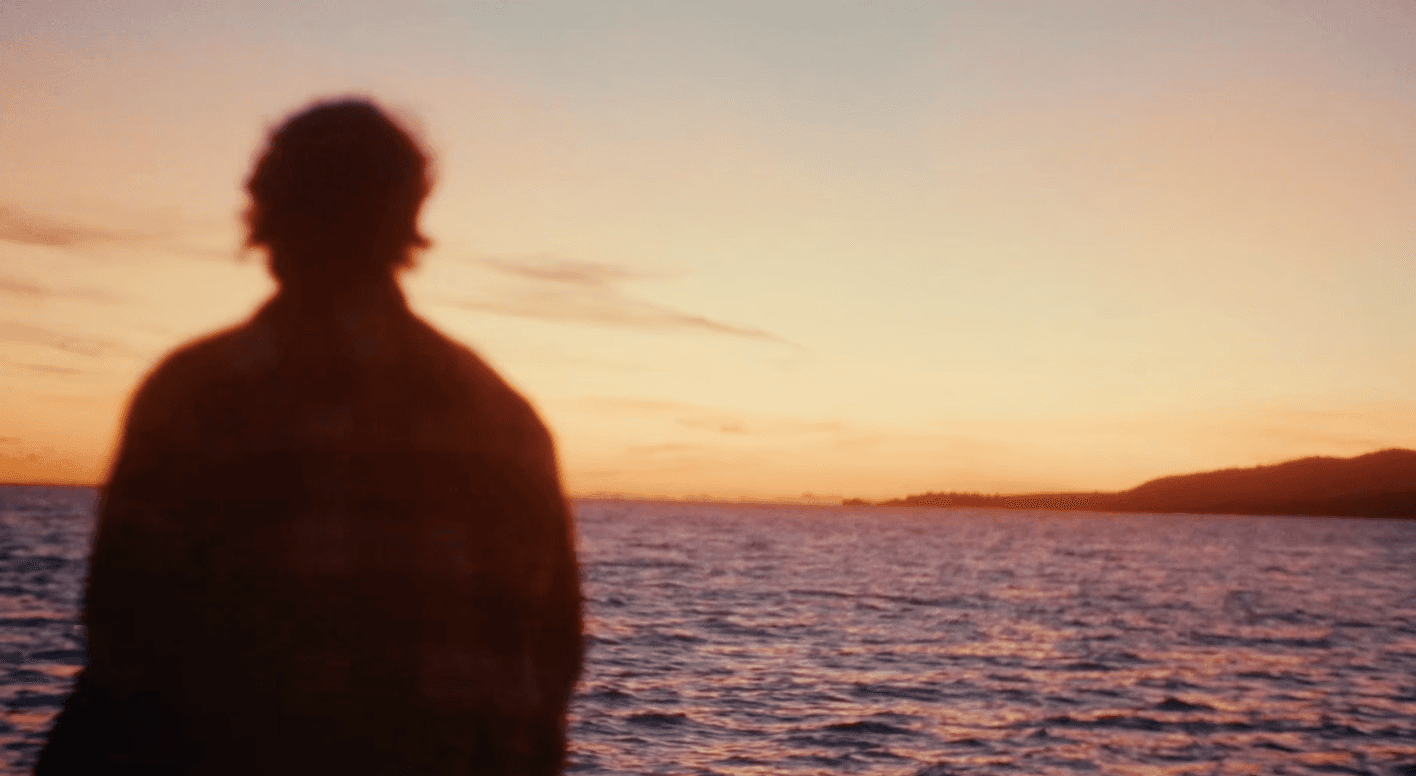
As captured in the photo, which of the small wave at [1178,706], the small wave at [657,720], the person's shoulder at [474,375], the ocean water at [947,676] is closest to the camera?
the person's shoulder at [474,375]

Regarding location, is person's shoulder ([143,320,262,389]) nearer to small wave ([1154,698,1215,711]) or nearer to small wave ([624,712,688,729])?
small wave ([624,712,688,729])

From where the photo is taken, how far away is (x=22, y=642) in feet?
69.9

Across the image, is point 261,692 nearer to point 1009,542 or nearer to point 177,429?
point 177,429

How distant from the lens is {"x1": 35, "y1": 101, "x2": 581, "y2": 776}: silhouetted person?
5.75ft

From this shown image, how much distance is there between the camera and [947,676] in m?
21.9

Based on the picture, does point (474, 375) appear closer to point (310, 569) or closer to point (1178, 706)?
point (310, 569)

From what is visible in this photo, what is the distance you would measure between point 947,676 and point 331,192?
70.6 feet

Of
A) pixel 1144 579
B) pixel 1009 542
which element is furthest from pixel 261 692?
pixel 1009 542

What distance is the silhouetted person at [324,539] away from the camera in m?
1.75

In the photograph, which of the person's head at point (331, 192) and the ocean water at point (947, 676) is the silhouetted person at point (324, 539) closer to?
the person's head at point (331, 192)

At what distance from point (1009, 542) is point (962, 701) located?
88.1 metres

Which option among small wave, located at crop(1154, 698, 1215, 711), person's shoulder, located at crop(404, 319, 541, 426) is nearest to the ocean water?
small wave, located at crop(1154, 698, 1215, 711)

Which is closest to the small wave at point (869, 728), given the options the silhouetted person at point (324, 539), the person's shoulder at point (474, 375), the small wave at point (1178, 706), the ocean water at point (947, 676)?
the ocean water at point (947, 676)

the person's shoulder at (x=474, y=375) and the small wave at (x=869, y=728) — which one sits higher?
the person's shoulder at (x=474, y=375)
